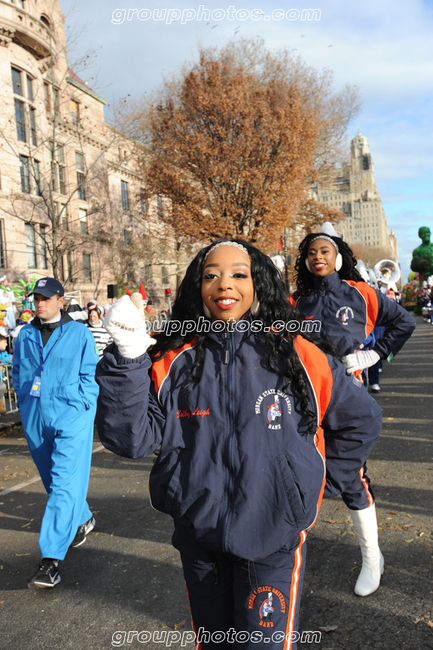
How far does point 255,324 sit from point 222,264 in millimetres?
270

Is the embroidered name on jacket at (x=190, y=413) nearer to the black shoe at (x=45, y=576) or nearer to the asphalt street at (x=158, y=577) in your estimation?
the asphalt street at (x=158, y=577)

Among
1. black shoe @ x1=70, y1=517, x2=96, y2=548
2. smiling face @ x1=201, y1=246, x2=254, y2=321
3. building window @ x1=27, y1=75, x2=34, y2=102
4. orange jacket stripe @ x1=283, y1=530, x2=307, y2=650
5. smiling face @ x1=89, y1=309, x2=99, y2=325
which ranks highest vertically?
building window @ x1=27, y1=75, x2=34, y2=102

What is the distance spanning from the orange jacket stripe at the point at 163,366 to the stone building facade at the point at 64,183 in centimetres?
1297

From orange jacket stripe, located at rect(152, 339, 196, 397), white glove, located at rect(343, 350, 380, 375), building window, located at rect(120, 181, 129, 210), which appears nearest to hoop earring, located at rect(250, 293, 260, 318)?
orange jacket stripe, located at rect(152, 339, 196, 397)

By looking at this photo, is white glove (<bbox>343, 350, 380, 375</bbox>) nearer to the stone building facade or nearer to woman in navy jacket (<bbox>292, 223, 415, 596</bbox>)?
woman in navy jacket (<bbox>292, 223, 415, 596</bbox>)

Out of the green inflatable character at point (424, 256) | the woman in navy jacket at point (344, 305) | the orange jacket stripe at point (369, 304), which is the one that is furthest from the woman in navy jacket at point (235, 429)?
the green inflatable character at point (424, 256)

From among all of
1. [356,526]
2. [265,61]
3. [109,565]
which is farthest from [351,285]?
[265,61]

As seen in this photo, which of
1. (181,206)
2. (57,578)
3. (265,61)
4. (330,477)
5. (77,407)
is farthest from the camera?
(265,61)

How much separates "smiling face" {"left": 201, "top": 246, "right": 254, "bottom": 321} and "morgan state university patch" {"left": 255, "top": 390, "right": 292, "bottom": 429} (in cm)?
34

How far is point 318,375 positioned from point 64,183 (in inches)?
1018

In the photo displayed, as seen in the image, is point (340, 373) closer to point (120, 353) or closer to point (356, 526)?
point (120, 353)

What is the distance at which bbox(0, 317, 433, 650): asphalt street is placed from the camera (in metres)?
2.76

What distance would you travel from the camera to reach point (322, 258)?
361cm

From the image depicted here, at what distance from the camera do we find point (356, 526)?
304 cm
